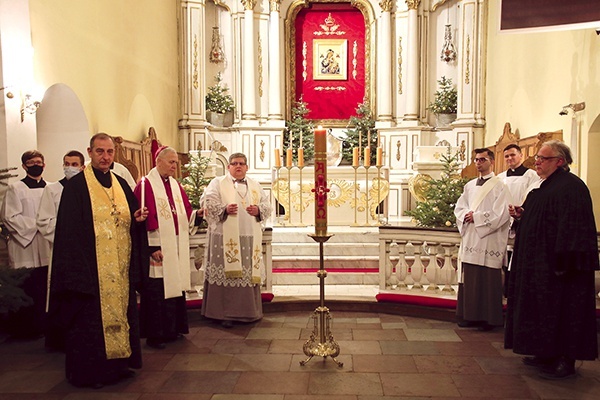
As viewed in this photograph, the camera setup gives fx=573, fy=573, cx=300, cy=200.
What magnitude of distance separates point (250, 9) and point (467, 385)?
31.5 feet

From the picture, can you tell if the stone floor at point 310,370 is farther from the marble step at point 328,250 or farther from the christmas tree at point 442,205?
the marble step at point 328,250

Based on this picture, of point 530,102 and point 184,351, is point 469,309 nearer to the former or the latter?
point 184,351

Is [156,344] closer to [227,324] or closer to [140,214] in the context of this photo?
[227,324]

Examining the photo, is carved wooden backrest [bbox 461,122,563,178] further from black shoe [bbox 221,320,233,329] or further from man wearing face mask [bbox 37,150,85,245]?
man wearing face mask [bbox 37,150,85,245]

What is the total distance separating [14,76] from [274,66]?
6861 mm

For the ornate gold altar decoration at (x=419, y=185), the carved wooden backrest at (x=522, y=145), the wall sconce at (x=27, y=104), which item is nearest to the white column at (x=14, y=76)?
the wall sconce at (x=27, y=104)

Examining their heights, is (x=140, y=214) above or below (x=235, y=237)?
above

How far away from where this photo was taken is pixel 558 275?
4051 mm

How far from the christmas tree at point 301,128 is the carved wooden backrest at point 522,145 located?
3323 millimetres

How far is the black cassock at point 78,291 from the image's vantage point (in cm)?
377

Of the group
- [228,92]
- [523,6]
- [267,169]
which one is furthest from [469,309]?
[228,92]

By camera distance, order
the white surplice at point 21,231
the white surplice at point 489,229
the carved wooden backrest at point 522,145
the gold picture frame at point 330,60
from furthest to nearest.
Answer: the gold picture frame at point 330,60
the carved wooden backrest at point 522,145
the white surplice at point 489,229
the white surplice at point 21,231

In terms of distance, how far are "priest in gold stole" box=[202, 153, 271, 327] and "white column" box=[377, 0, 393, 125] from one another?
702cm

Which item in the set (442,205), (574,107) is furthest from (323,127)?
(574,107)
